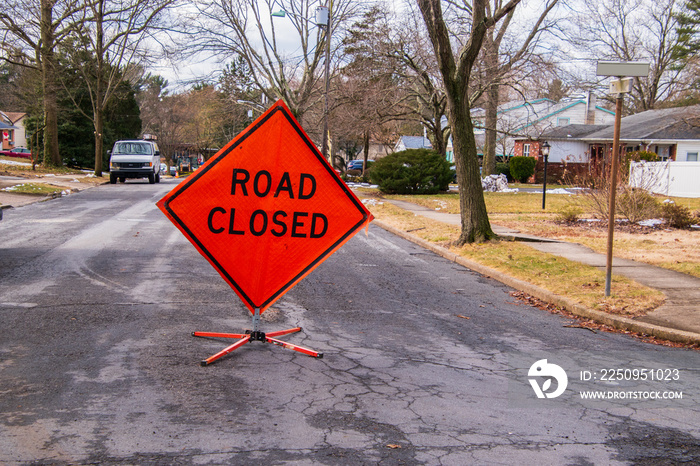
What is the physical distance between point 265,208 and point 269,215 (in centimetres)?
7

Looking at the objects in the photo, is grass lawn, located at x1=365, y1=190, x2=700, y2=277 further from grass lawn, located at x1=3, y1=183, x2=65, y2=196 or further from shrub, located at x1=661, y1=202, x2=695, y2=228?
grass lawn, located at x1=3, y1=183, x2=65, y2=196

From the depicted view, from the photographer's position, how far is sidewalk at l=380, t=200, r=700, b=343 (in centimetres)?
687

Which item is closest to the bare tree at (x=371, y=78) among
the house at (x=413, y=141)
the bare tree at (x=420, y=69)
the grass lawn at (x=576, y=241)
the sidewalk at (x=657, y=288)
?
the bare tree at (x=420, y=69)

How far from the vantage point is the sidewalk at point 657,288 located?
6874mm

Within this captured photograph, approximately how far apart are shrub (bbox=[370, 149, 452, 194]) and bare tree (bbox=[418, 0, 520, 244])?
640 inches

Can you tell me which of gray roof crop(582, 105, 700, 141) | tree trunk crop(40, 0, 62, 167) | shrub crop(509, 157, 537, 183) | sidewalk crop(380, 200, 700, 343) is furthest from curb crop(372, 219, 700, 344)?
shrub crop(509, 157, 537, 183)

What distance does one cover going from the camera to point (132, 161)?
31203 mm

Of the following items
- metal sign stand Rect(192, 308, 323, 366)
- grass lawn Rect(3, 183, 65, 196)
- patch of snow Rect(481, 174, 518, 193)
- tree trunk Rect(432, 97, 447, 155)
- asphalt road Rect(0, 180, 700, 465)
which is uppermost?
tree trunk Rect(432, 97, 447, 155)

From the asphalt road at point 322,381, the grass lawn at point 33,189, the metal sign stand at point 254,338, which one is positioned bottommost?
the asphalt road at point 322,381

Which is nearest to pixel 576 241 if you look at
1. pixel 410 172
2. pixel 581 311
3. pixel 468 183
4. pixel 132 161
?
pixel 468 183

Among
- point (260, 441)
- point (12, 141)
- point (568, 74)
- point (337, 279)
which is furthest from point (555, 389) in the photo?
point (12, 141)

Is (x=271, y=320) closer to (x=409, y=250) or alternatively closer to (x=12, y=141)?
(x=409, y=250)

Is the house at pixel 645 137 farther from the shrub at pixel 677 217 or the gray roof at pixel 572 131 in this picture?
the shrub at pixel 677 217

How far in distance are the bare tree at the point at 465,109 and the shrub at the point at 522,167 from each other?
106ft
